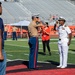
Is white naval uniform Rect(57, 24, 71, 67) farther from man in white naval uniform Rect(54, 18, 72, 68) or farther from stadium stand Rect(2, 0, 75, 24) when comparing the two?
stadium stand Rect(2, 0, 75, 24)

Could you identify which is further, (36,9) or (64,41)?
(36,9)

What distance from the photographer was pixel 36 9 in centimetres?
5622

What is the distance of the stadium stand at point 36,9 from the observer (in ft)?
170

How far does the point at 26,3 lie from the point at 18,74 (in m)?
48.7

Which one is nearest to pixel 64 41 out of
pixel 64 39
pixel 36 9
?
pixel 64 39

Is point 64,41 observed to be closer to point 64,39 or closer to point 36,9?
point 64,39

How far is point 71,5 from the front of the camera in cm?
6288

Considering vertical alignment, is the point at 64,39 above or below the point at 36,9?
below

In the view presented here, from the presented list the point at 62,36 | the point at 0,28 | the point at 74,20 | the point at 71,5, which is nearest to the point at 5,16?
the point at 74,20

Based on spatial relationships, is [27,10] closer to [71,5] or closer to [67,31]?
[71,5]

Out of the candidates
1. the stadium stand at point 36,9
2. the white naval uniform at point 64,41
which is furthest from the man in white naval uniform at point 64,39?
the stadium stand at point 36,9

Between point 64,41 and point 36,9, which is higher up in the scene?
point 36,9

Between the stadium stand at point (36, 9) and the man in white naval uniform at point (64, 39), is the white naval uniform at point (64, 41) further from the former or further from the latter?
the stadium stand at point (36, 9)

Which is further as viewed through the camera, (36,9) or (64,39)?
(36,9)
